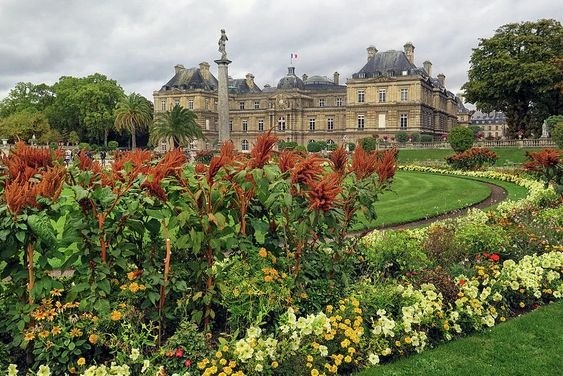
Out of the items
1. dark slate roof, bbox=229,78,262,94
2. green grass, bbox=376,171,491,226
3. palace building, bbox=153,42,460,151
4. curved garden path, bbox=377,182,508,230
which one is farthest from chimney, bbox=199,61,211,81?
curved garden path, bbox=377,182,508,230

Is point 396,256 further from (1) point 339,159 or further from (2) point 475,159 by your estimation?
(2) point 475,159

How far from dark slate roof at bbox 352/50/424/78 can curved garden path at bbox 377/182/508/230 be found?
50706 mm

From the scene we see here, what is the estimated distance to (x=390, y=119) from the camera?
2810 inches

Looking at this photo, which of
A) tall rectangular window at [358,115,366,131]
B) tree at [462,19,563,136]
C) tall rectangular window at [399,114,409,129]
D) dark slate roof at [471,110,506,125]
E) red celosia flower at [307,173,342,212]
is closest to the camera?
red celosia flower at [307,173,342,212]

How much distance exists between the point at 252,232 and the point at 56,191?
1.77 m

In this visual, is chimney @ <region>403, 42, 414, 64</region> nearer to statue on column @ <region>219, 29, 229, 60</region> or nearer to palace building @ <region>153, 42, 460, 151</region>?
palace building @ <region>153, 42, 460, 151</region>

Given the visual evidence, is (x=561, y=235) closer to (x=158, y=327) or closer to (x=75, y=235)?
(x=158, y=327)

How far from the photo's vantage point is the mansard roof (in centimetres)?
8212

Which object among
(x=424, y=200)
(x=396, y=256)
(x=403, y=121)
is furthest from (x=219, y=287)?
(x=403, y=121)

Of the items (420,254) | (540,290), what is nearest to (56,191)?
(420,254)

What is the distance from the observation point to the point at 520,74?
4575 cm

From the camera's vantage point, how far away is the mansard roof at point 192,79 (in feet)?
269

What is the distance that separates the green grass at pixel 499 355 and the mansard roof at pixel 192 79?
79.9 metres

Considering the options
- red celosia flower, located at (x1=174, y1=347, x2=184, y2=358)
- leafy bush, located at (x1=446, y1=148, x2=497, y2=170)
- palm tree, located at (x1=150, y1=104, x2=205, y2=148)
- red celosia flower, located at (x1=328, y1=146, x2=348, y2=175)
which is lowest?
red celosia flower, located at (x1=174, y1=347, x2=184, y2=358)
